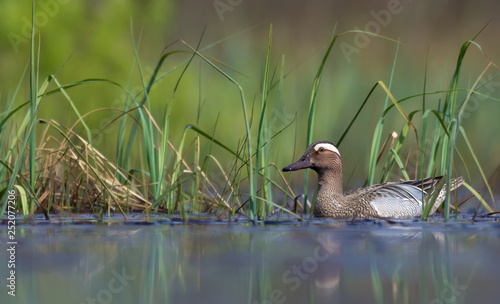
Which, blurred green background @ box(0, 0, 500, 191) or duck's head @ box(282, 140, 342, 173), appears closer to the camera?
duck's head @ box(282, 140, 342, 173)

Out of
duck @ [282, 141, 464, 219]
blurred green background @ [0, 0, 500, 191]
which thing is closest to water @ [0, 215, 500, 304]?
duck @ [282, 141, 464, 219]

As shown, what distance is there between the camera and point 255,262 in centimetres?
474

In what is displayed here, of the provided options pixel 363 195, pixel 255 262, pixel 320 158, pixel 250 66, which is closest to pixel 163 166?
pixel 320 158

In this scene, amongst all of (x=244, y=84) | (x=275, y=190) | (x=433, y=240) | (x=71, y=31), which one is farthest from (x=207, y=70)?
(x=433, y=240)

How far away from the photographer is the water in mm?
4012

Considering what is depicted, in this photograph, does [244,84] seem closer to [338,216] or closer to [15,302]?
[338,216]

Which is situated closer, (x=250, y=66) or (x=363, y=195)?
(x=363, y=195)

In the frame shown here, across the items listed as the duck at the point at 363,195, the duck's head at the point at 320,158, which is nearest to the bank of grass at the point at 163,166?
the duck at the point at 363,195

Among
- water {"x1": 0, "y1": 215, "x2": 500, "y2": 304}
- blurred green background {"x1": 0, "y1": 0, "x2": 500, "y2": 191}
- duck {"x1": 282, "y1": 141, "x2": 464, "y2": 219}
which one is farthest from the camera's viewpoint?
blurred green background {"x1": 0, "y1": 0, "x2": 500, "y2": 191}

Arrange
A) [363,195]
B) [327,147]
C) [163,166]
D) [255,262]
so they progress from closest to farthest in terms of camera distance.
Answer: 1. [255,262]
2. [163,166]
3. [363,195]
4. [327,147]

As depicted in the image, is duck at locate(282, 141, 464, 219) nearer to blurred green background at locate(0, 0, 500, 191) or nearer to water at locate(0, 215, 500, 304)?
water at locate(0, 215, 500, 304)

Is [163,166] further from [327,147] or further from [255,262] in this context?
[255,262]

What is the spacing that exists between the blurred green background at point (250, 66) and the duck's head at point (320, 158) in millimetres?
1301

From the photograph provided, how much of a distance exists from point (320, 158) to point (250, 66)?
3.79m
